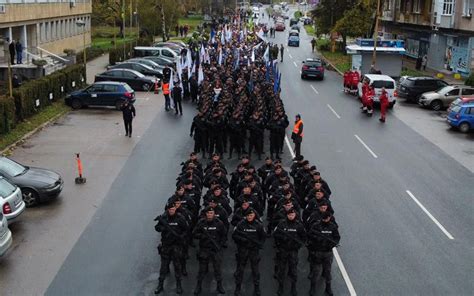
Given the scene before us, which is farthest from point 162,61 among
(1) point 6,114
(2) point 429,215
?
(2) point 429,215

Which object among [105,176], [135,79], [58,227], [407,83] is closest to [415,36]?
[407,83]

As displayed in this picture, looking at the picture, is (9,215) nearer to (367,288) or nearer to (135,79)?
(367,288)

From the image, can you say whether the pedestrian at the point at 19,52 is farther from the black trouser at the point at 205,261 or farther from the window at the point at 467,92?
the black trouser at the point at 205,261

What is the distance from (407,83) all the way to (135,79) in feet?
49.4

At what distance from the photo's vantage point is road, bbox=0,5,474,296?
11.2 metres

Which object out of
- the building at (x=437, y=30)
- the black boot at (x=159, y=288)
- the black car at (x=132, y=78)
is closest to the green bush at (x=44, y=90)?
the black car at (x=132, y=78)

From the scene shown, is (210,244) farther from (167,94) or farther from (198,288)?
(167,94)

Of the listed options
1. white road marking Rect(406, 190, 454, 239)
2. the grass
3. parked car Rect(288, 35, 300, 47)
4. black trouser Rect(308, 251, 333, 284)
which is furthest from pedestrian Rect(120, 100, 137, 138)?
parked car Rect(288, 35, 300, 47)

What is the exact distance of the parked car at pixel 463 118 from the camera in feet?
82.1

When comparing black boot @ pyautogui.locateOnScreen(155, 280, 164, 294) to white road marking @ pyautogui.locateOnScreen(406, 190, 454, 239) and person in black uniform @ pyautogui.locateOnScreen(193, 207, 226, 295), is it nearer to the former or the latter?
person in black uniform @ pyautogui.locateOnScreen(193, 207, 226, 295)

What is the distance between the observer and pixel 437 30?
4716 cm

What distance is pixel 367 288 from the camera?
11.0 m

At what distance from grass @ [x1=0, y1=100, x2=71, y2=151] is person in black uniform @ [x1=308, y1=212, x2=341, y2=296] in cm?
1339

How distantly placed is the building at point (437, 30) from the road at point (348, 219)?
19.9m
